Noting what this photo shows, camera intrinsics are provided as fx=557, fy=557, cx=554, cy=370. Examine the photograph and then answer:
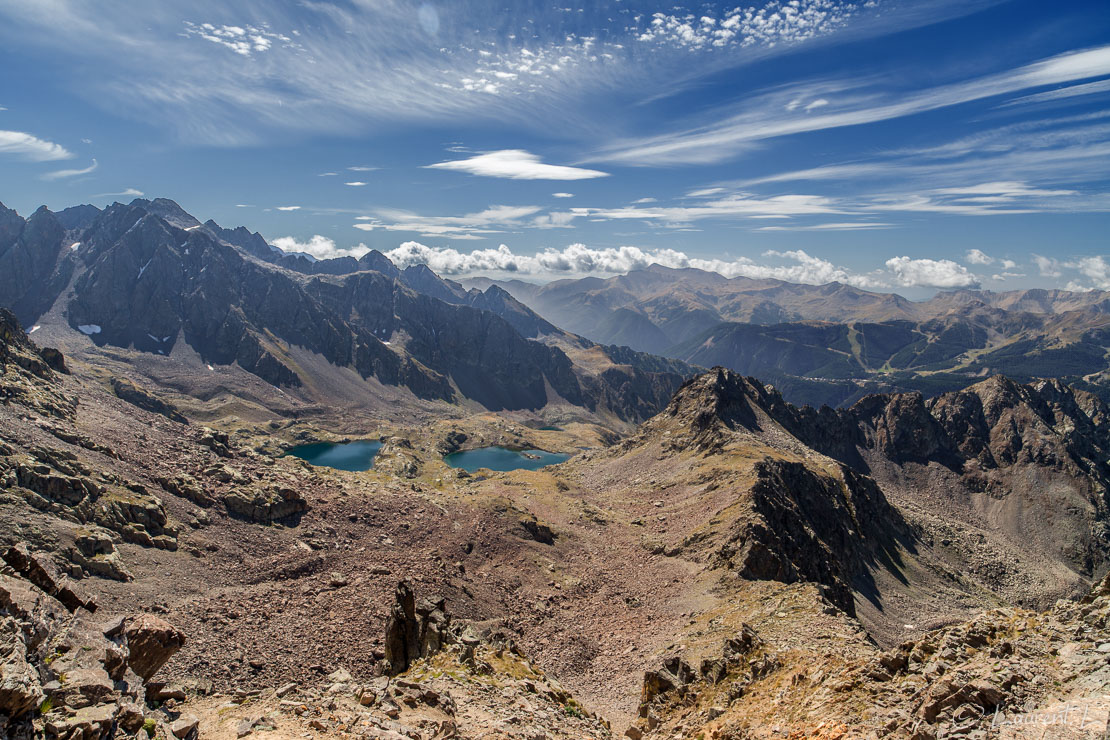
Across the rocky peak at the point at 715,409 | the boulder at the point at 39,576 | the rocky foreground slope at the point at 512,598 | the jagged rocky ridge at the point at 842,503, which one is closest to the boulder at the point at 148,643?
the rocky foreground slope at the point at 512,598

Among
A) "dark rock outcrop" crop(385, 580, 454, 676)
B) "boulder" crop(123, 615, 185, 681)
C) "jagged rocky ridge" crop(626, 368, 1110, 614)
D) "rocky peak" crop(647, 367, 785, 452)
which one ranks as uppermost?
"boulder" crop(123, 615, 185, 681)

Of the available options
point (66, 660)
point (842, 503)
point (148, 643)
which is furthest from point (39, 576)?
point (842, 503)

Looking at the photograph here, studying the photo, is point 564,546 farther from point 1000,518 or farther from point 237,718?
point 1000,518

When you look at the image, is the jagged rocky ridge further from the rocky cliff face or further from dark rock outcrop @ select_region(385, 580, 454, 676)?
the rocky cliff face

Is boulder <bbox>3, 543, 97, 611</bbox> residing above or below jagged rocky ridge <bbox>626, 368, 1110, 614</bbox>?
above

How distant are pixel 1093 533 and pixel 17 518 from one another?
241m

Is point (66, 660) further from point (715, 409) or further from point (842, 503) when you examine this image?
point (715, 409)

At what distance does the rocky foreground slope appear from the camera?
87.1ft

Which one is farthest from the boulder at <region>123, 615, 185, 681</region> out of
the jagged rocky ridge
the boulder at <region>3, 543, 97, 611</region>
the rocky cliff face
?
the jagged rocky ridge

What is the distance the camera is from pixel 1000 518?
18175cm

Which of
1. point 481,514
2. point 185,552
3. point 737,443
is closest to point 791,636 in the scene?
point 481,514

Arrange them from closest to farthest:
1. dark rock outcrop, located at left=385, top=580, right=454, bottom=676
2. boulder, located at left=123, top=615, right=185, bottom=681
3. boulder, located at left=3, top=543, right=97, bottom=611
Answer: boulder, located at left=3, top=543, right=97, bottom=611 → boulder, located at left=123, top=615, right=185, bottom=681 → dark rock outcrop, located at left=385, top=580, right=454, bottom=676

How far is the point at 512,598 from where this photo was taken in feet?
224

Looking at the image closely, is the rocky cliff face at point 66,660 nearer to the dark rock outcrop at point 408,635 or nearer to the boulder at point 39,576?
the boulder at point 39,576
